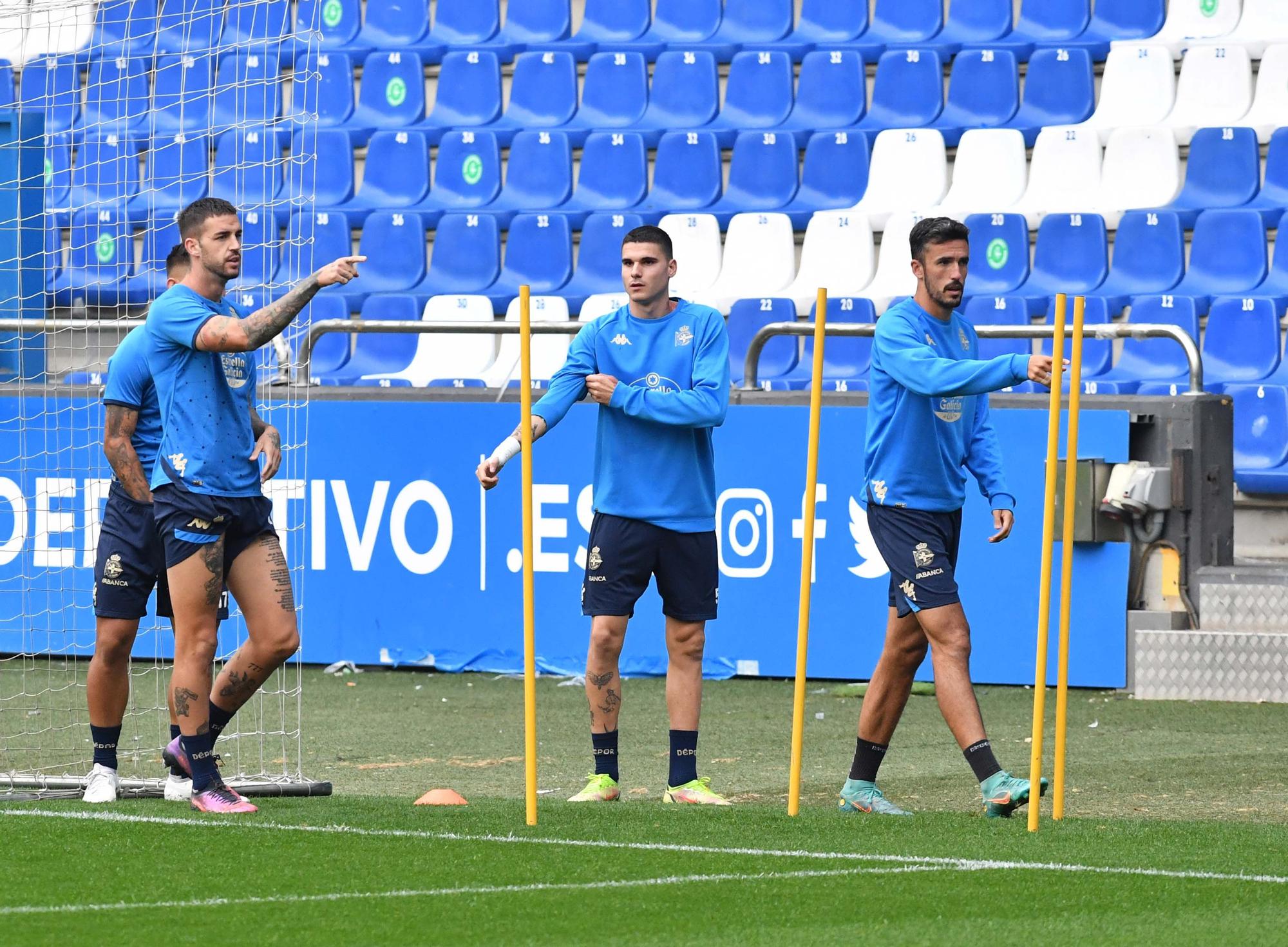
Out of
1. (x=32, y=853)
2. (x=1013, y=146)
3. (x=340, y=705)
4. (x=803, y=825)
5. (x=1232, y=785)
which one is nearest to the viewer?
(x=32, y=853)

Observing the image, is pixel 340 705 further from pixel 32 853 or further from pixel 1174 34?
pixel 1174 34

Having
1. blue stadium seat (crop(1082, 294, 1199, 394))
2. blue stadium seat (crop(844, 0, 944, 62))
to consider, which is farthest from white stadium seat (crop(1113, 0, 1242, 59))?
blue stadium seat (crop(1082, 294, 1199, 394))

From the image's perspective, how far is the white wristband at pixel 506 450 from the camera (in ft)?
22.0

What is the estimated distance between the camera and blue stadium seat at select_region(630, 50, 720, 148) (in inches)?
618

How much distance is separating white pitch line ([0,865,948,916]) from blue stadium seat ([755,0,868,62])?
10913 mm

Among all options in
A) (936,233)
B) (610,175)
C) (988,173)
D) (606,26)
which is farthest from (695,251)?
(936,233)

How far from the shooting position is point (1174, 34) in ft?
48.8

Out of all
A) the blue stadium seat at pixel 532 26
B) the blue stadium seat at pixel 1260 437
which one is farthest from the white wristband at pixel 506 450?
the blue stadium seat at pixel 532 26

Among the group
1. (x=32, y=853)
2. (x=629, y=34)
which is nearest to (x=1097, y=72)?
(x=629, y=34)

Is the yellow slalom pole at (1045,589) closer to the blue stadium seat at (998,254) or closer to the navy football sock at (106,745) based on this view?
the navy football sock at (106,745)

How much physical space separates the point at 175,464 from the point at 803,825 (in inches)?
92.6

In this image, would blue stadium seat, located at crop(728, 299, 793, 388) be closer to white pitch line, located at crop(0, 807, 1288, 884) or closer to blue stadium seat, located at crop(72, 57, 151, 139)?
blue stadium seat, located at crop(72, 57, 151, 139)

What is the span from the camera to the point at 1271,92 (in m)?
14.1

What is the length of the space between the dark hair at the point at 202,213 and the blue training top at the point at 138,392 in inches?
24.9
